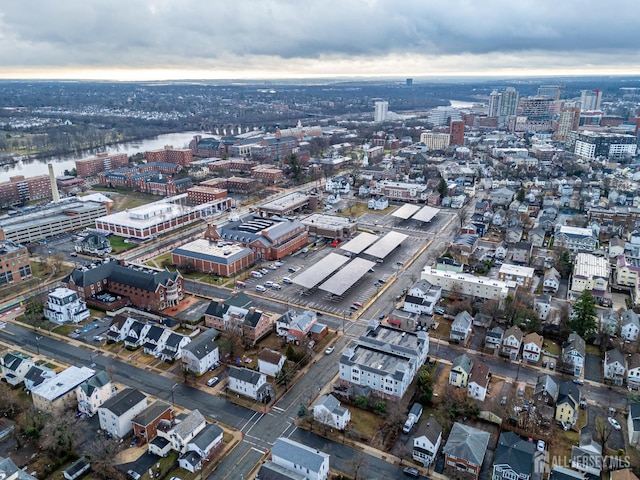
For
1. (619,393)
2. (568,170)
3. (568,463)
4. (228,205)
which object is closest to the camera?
(568,463)

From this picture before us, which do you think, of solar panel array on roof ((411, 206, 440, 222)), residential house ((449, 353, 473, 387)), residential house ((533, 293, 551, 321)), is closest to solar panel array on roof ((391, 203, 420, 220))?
solar panel array on roof ((411, 206, 440, 222))

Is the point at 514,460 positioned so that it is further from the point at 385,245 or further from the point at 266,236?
the point at 266,236

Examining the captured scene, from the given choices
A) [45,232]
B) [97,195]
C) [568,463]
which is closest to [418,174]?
[97,195]

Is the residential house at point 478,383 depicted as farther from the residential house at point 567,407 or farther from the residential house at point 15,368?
the residential house at point 15,368

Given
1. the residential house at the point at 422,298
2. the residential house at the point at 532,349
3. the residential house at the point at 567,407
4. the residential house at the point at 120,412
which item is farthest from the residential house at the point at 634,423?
the residential house at the point at 120,412

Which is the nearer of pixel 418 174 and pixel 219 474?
pixel 219 474

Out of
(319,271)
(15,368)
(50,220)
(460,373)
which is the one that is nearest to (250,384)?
(460,373)

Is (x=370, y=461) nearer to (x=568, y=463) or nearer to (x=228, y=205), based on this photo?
(x=568, y=463)

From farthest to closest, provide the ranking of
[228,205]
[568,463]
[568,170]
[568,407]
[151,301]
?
[568,170] < [228,205] < [151,301] < [568,407] < [568,463]
